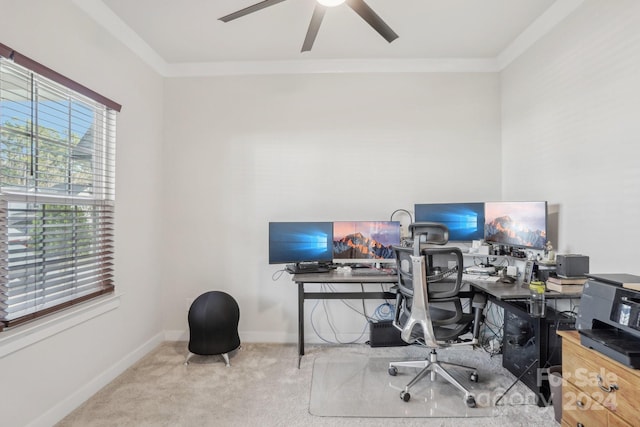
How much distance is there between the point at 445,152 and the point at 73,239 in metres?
3.34

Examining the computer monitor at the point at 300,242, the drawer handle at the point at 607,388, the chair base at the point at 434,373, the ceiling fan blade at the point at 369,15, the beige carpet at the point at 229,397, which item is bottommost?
the beige carpet at the point at 229,397

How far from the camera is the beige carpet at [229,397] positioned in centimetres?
199

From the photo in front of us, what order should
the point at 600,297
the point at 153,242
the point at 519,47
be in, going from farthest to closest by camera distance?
the point at 153,242
the point at 519,47
the point at 600,297

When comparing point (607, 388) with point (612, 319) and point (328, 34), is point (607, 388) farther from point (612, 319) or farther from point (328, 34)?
point (328, 34)

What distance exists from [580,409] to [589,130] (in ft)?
5.86

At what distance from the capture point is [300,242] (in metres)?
3.00

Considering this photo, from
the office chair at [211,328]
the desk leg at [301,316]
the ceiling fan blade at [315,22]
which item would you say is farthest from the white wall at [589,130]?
the office chair at [211,328]

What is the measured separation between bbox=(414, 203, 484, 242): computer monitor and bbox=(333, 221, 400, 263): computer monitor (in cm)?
37

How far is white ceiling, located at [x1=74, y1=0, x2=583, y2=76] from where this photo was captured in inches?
94.6

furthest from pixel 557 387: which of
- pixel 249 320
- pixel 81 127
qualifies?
pixel 81 127

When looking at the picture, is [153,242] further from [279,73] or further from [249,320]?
[279,73]

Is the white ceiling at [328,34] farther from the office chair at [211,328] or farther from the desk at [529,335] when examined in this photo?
the office chair at [211,328]

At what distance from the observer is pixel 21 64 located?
5.74 ft

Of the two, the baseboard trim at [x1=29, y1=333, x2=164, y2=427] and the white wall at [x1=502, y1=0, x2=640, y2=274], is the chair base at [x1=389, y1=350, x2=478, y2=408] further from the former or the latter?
the baseboard trim at [x1=29, y1=333, x2=164, y2=427]
